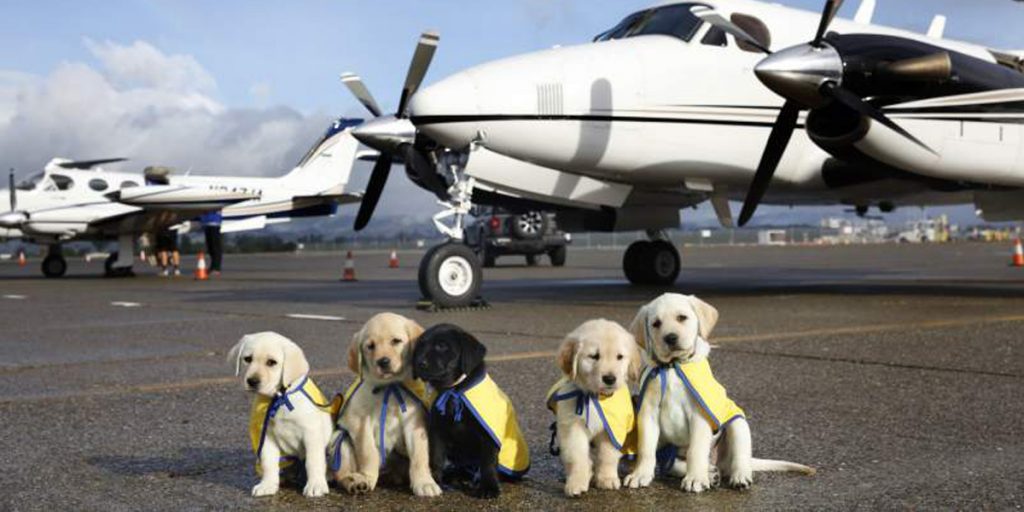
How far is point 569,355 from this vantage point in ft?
12.1

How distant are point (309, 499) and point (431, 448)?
456mm

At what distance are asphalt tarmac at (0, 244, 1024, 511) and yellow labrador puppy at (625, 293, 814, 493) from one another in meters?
0.10

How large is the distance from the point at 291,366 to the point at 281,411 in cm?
16

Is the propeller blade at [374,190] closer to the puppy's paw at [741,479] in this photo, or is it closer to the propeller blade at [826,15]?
the propeller blade at [826,15]

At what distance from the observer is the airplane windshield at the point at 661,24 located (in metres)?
13.0

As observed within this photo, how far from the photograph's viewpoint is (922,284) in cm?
1725

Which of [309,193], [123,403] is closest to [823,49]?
[123,403]

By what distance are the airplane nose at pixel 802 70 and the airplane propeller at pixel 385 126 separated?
4.24 metres

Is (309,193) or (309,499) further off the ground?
(309,193)

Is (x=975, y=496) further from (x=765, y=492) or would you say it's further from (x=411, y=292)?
(x=411, y=292)

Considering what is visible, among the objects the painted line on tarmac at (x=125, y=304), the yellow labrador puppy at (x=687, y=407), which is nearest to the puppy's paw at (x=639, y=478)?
the yellow labrador puppy at (x=687, y=407)

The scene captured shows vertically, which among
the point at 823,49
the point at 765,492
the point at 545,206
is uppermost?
the point at 823,49

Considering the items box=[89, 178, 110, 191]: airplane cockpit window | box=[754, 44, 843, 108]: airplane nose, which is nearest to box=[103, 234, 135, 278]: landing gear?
box=[89, 178, 110, 191]: airplane cockpit window

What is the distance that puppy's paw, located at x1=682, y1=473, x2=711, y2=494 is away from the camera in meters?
3.74
